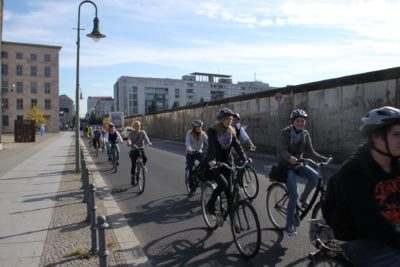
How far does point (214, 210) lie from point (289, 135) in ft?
5.10

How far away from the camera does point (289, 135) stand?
20.6 feet

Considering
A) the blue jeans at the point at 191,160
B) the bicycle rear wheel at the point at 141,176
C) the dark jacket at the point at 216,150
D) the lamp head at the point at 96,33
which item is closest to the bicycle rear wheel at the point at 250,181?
the blue jeans at the point at 191,160

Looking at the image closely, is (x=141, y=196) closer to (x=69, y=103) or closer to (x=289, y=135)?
(x=289, y=135)

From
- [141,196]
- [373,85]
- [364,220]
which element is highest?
[373,85]

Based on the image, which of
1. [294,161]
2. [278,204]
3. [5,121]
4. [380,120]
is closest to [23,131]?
[278,204]

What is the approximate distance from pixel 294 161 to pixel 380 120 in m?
3.27

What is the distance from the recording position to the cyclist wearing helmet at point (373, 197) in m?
2.58

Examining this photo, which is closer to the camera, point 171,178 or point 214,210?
point 214,210

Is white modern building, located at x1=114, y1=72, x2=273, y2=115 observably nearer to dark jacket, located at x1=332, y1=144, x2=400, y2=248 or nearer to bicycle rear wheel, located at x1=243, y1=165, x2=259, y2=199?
bicycle rear wheel, located at x1=243, y1=165, x2=259, y2=199

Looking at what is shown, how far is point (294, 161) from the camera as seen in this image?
592cm

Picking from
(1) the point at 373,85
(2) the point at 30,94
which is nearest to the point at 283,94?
(1) the point at 373,85

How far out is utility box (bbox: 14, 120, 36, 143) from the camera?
44.2 meters

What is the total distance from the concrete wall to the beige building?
8607 centimetres

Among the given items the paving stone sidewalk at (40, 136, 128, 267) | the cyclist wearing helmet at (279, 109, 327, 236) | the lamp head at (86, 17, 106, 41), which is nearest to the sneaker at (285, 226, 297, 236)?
the cyclist wearing helmet at (279, 109, 327, 236)
